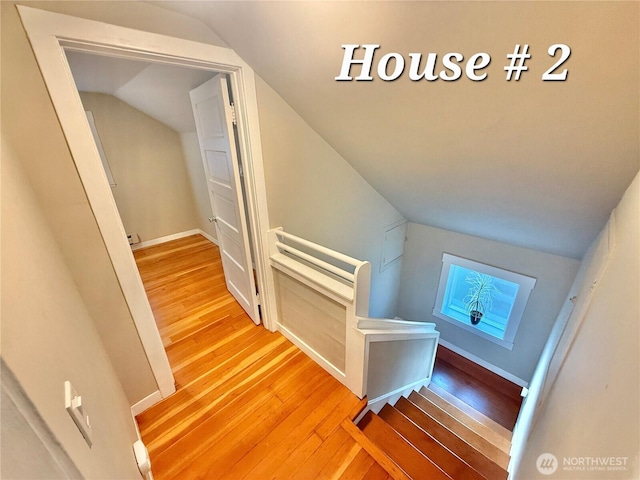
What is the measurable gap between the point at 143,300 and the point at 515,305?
3.30m

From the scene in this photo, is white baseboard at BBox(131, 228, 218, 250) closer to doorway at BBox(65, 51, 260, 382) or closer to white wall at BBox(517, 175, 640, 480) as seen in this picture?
doorway at BBox(65, 51, 260, 382)

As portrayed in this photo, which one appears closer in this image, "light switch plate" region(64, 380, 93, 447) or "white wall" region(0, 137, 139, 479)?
"white wall" region(0, 137, 139, 479)

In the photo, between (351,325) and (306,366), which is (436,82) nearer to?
(351,325)

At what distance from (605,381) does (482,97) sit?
1090mm

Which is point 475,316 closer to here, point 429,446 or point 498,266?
point 498,266

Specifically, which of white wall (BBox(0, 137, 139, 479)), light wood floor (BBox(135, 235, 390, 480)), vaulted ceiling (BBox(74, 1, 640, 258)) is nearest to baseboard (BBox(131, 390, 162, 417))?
light wood floor (BBox(135, 235, 390, 480))

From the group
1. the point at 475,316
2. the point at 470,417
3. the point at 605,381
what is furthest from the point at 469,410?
the point at 605,381

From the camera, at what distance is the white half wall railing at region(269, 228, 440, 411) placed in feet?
4.89

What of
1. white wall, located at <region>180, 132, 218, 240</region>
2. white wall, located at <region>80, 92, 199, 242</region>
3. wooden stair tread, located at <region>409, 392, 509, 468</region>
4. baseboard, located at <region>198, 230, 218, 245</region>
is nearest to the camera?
wooden stair tread, located at <region>409, 392, 509, 468</region>

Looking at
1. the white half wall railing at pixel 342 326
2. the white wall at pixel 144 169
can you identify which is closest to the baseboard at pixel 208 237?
the white wall at pixel 144 169

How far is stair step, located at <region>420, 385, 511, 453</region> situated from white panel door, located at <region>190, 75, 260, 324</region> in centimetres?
203

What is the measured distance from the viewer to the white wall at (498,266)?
7.86 feet

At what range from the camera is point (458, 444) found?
1.96 meters

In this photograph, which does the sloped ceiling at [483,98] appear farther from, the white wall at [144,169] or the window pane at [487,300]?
the white wall at [144,169]
